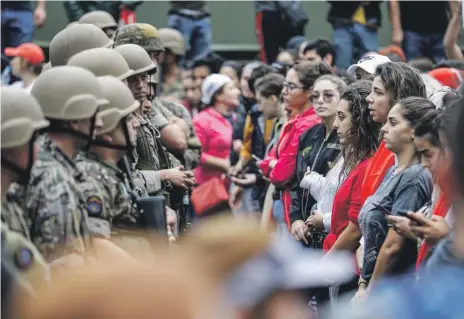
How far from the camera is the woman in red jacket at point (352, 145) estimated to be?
7.59 metres

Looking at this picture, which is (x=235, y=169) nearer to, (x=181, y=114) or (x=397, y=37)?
(x=397, y=37)

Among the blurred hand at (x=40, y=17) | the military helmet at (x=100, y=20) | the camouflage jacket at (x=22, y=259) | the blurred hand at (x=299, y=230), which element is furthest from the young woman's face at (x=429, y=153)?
the blurred hand at (x=40, y=17)

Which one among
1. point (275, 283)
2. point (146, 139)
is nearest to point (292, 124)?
point (146, 139)

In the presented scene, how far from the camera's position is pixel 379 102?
7.41 m

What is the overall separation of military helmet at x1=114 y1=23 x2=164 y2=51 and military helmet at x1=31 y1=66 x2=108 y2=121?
265cm

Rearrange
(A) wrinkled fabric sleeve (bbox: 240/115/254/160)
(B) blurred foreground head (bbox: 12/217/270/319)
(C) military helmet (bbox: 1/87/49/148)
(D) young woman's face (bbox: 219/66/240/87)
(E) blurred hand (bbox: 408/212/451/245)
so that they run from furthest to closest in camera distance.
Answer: (D) young woman's face (bbox: 219/66/240/87) → (A) wrinkled fabric sleeve (bbox: 240/115/254/160) → (E) blurred hand (bbox: 408/212/451/245) → (C) military helmet (bbox: 1/87/49/148) → (B) blurred foreground head (bbox: 12/217/270/319)

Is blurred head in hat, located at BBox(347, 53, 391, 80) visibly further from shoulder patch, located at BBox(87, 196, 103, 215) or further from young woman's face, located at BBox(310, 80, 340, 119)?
shoulder patch, located at BBox(87, 196, 103, 215)

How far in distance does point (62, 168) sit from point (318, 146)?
3.83 metres

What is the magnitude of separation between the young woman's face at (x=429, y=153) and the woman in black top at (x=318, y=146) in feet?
6.68

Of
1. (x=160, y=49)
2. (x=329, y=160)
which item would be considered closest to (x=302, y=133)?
(x=329, y=160)

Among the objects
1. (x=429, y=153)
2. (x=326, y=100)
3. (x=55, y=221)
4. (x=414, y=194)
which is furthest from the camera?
(x=326, y=100)

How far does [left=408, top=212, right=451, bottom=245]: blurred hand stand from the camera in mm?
5938

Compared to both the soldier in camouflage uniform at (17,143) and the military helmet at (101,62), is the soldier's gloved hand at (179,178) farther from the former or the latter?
the soldier in camouflage uniform at (17,143)

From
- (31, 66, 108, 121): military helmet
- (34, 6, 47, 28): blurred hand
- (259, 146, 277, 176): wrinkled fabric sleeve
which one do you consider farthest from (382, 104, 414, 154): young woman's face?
(34, 6, 47, 28): blurred hand
